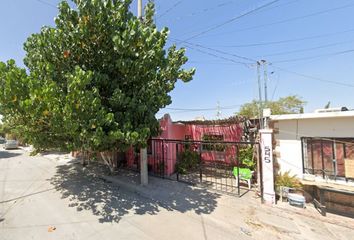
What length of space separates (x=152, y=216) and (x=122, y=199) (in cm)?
174

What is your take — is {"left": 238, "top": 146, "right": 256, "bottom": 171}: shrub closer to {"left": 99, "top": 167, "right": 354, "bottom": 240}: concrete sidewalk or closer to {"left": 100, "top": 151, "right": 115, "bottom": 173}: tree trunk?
{"left": 99, "top": 167, "right": 354, "bottom": 240}: concrete sidewalk

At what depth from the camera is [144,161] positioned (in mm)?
7992

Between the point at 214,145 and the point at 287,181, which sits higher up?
the point at 214,145

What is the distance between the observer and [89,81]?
15.0 feet

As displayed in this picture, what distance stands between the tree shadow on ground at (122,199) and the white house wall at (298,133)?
2683 millimetres

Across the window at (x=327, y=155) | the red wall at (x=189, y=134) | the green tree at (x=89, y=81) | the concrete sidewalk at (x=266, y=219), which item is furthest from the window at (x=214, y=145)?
the green tree at (x=89, y=81)

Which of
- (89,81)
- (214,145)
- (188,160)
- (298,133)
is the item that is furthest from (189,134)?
(89,81)

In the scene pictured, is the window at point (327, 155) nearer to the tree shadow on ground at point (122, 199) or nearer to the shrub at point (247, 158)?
the shrub at point (247, 158)

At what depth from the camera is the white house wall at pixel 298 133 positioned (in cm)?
539

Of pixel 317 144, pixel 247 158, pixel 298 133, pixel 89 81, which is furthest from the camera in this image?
Result: pixel 247 158

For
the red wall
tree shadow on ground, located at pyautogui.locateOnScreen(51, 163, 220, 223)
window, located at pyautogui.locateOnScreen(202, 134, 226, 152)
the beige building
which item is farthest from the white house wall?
window, located at pyautogui.locateOnScreen(202, 134, 226, 152)

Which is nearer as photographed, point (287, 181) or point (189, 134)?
point (287, 181)

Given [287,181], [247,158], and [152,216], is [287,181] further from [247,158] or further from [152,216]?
[152,216]

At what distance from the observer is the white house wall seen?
539cm
